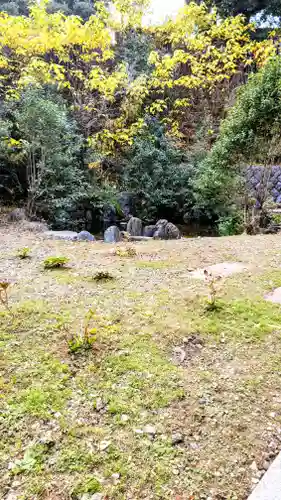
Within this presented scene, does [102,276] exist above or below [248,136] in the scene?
below

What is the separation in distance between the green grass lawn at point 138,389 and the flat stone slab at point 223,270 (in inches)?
8.2

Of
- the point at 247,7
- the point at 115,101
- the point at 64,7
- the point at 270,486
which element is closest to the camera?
the point at 270,486

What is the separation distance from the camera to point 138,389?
1593 millimetres

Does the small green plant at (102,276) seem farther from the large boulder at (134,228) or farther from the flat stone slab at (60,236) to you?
the large boulder at (134,228)

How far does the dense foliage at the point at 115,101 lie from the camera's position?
643cm

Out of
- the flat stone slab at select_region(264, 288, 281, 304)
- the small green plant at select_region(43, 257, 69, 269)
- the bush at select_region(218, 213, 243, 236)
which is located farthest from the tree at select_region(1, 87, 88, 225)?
the flat stone slab at select_region(264, 288, 281, 304)

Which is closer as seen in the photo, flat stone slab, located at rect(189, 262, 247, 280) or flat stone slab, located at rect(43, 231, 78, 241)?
flat stone slab, located at rect(189, 262, 247, 280)

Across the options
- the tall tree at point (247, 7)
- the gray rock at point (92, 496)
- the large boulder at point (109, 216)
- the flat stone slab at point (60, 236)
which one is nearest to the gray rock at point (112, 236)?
the flat stone slab at point (60, 236)

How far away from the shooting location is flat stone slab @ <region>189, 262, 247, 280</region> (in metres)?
3.08

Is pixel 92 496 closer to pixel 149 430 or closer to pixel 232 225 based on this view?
pixel 149 430

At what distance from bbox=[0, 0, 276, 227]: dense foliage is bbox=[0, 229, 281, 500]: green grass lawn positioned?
13.5 feet

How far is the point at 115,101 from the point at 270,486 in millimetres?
9579

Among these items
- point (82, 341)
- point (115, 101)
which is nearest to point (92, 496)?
point (82, 341)

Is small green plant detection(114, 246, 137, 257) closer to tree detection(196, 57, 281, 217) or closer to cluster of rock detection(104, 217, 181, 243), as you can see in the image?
cluster of rock detection(104, 217, 181, 243)
